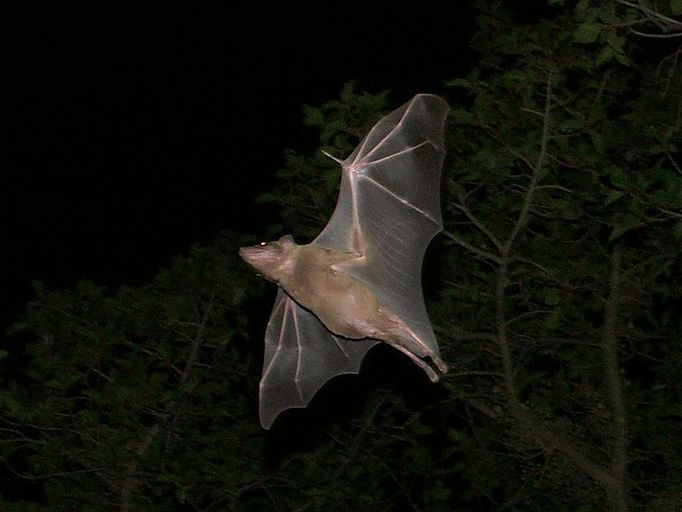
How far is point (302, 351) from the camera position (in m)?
5.90

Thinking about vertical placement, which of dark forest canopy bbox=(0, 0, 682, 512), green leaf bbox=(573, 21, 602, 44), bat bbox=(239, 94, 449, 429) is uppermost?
green leaf bbox=(573, 21, 602, 44)

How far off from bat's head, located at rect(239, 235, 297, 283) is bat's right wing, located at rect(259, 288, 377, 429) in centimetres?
112

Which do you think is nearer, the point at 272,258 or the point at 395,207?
the point at 272,258

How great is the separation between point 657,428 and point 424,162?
10.9 feet

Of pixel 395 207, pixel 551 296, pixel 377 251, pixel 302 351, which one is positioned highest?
pixel 395 207

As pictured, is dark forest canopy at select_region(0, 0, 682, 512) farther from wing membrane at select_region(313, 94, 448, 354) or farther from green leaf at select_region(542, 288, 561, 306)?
wing membrane at select_region(313, 94, 448, 354)

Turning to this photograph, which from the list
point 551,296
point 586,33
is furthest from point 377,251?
point 551,296

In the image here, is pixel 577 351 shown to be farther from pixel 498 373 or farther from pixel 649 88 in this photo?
pixel 649 88

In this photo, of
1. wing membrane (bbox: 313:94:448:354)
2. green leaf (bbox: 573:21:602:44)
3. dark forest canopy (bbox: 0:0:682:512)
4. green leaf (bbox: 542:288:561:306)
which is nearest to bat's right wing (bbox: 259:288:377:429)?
wing membrane (bbox: 313:94:448:354)

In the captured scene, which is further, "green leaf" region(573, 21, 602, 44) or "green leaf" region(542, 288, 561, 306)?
"green leaf" region(542, 288, 561, 306)

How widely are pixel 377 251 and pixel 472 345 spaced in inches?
92.8

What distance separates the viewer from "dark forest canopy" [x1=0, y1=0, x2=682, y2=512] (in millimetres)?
6926

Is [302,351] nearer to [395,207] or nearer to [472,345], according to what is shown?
[395,207]

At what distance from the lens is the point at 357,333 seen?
4684 millimetres
